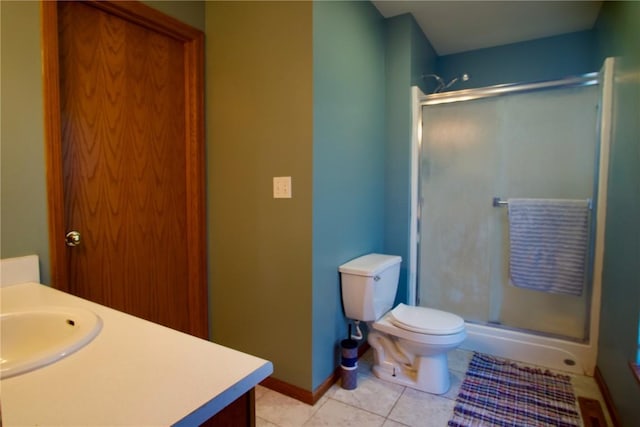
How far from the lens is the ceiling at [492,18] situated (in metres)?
2.34

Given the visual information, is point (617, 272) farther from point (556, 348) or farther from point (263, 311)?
point (263, 311)

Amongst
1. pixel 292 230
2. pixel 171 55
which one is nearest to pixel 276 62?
pixel 171 55

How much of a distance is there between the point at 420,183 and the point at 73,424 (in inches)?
97.0

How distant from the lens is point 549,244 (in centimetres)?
220

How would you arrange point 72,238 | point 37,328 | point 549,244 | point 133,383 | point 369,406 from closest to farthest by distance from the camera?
1. point 133,383
2. point 37,328
3. point 72,238
4. point 369,406
5. point 549,244

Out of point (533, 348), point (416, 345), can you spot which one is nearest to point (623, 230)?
point (533, 348)

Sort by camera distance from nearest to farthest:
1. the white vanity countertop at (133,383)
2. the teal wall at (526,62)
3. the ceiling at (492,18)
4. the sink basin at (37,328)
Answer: the white vanity countertop at (133,383)
the sink basin at (37,328)
the ceiling at (492,18)
the teal wall at (526,62)

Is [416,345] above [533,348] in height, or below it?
above

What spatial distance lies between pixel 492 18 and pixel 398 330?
233cm

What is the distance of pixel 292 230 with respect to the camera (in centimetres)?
182

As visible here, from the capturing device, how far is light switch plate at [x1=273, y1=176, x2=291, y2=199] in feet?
5.97

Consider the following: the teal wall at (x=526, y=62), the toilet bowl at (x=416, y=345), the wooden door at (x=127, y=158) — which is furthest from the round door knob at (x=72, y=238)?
the teal wall at (x=526, y=62)

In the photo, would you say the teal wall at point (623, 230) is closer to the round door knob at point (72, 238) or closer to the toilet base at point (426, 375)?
the toilet base at point (426, 375)

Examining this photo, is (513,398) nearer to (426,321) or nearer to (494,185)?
(426,321)
